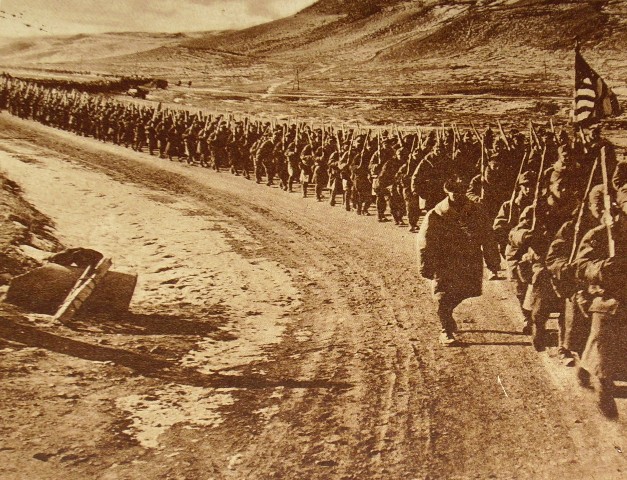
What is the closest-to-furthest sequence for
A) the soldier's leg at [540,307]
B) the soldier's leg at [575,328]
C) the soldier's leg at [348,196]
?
the soldier's leg at [575,328] → the soldier's leg at [540,307] → the soldier's leg at [348,196]

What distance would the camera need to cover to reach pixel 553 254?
5953 mm

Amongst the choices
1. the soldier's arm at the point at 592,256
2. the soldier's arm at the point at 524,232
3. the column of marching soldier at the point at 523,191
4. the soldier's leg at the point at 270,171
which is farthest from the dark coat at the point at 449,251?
the soldier's leg at the point at 270,171

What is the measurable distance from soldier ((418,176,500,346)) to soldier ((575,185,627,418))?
5.35 ft

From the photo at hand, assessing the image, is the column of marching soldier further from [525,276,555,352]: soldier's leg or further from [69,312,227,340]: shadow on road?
[69,312,227,340]: shadow on road

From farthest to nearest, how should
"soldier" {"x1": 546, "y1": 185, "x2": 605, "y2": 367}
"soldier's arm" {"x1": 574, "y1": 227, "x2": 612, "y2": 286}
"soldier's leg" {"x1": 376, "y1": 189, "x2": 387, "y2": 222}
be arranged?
"soldier's leg" {"x1": 376, "y1": 189, "x2": 387, "y2": 222} < "soldier" {"x1": 546, "y1": 185, "x2": 605, "y2": 367} < "soldier's arm" {"x1": 574, "y1": 227, "x2": 612, "y2": 286}

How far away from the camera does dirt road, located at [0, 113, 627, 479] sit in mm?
4324

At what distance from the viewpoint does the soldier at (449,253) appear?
6660mm

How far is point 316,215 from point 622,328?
9536mm

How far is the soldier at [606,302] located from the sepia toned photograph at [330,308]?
17 mm

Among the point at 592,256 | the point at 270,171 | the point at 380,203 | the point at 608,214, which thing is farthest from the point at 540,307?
the point at 270,171

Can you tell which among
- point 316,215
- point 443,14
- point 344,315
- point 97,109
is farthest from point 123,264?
point 443,14

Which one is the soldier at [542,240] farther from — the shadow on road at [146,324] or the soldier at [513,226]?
the shadow on road at [146,324]

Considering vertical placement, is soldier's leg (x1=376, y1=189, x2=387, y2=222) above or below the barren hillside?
below

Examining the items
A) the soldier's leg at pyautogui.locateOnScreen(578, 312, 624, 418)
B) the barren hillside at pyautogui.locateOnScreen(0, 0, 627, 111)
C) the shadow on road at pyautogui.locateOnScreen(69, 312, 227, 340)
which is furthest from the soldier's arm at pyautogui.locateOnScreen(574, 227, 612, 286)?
the barren hillside at pyautogui.locateOnScreen(0, 0, 627, 111)
